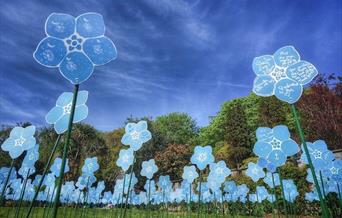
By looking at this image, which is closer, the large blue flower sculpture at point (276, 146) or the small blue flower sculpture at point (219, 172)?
the large blue flower sculpture at point (276, 146)

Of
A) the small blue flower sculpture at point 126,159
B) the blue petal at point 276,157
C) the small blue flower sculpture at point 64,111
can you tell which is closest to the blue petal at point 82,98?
the small blue flower sculpture at point 64,111

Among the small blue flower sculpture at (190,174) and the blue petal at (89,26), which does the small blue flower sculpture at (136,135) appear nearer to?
the small blue flower sculpture at (190,174)

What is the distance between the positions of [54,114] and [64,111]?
22cm

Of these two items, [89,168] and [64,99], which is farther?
[89,168]

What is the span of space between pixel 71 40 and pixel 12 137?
3644mm

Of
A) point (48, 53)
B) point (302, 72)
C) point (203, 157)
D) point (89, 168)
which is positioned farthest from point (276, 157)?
point (89, 168)

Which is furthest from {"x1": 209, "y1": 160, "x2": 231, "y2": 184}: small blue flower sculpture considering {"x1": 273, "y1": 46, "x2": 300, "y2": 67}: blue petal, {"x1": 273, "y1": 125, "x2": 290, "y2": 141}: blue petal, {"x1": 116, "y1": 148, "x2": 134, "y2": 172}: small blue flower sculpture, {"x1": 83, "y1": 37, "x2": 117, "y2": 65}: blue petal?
{"x1": 83, "y1": 37, "x2": 117, "y2": 65}: blue petal

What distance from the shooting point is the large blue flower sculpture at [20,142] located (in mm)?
5289

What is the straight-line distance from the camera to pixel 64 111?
4516mm

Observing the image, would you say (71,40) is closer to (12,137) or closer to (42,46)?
(42,46)

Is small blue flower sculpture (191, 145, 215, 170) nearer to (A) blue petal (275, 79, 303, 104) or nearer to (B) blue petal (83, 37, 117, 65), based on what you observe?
(A) blue petal (275, 79, 303, 104)

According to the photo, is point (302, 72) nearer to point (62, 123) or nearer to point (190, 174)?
point (62, 123)

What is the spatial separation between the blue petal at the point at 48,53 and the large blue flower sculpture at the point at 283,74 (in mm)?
2482

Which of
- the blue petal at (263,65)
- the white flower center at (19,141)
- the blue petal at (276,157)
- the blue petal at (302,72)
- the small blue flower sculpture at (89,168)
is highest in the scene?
the blue petal at (263,65)
